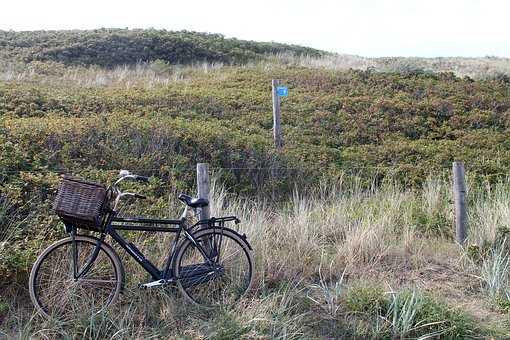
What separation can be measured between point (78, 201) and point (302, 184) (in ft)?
17.2

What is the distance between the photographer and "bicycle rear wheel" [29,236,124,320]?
423 centimetres

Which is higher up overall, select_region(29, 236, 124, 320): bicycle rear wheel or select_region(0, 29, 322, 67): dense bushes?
select_region(0, 29, 322, 67): dense bushes

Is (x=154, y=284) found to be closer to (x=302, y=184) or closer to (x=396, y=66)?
(x=302, y=184)

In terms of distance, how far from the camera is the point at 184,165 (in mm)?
8648

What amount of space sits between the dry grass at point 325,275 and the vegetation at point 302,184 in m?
0.02

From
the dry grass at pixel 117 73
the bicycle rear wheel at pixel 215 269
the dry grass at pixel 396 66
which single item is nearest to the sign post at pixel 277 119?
the dry grass at pixel 117 73

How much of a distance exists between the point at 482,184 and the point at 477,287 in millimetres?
3746

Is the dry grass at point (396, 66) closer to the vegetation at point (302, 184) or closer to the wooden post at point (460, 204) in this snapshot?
the vegetation at point (302, 184)

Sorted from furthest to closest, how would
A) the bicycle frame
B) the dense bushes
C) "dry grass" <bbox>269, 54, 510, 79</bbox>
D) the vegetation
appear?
1. the dense bushes
2. "dry grass" <bbox>269, 54, 510, 79</bbox>
3. the vegetation
4. the bicycle frame

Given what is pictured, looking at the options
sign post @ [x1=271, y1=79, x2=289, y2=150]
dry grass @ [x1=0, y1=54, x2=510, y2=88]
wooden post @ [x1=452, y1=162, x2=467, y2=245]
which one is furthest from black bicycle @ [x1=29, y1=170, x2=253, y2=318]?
dry grass @ [x1=0, y1=54, x2=510, y2=88]

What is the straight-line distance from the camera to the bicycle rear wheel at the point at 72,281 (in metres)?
4.23

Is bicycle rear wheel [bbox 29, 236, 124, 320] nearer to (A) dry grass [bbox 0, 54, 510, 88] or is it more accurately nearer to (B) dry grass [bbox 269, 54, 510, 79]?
(A) dry grass [bbox 0, 54, 510, 88]

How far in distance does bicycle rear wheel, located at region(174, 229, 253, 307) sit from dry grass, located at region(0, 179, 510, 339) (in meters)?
0.15

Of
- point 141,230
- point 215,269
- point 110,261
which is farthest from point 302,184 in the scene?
point 110,261
